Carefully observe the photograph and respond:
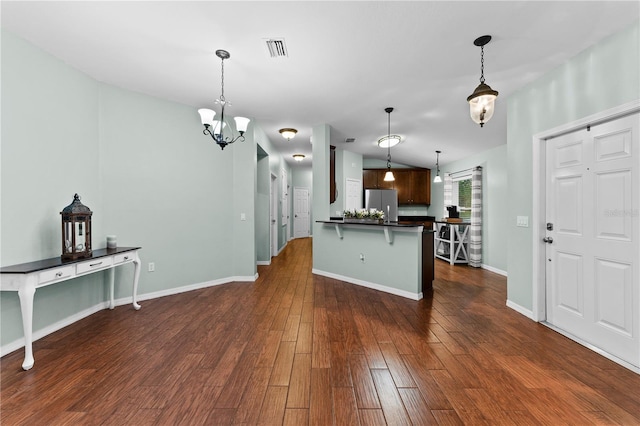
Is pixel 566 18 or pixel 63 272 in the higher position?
pixel 566 18

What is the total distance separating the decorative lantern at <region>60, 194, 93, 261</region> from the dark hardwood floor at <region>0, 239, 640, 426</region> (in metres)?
0.81

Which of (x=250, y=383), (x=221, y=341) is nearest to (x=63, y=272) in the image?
(x=221, y=341)

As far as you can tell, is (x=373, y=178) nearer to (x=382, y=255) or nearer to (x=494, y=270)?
(x=494, y=270)

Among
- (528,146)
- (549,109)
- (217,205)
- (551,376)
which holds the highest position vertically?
(549,109)

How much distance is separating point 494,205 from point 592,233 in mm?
3227

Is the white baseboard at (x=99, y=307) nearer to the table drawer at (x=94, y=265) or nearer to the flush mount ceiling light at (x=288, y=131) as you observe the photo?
the table drawer at (x=94, y=265)

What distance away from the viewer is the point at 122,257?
10.7 feet

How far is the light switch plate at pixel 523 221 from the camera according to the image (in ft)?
10.9

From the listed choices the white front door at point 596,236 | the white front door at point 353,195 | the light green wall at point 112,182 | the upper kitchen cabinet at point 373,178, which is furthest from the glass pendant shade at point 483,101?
the upper kitchen cabinet at point 373,178

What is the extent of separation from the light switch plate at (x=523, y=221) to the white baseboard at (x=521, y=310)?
0.96m

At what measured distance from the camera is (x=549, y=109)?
301 cm

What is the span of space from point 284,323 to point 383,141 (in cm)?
365

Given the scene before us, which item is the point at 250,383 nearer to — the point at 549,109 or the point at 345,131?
the point at 549,109

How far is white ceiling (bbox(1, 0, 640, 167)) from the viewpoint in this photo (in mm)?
2211
